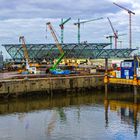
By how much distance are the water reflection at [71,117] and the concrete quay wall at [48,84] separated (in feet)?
6.79

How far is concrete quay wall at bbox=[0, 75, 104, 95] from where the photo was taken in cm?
7375

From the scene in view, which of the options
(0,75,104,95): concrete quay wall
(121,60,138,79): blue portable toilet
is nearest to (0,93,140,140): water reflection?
(0,75,104,95): concrete quay wall

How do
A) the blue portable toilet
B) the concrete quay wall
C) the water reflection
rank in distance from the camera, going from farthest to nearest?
1. the concrete quay wall
2. the blue portable toilet
3. the water reflection

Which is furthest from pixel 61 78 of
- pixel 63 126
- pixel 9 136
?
pixel 9 136

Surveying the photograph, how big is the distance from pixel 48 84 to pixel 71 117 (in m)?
22.0

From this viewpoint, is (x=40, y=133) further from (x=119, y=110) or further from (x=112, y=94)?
(x=112, y=94)

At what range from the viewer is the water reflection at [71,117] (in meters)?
47.6

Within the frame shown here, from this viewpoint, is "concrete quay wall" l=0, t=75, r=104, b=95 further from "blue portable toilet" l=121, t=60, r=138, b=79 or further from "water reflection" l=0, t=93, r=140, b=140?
"blue portable toilet" l=121, t=60, r=138, b=79

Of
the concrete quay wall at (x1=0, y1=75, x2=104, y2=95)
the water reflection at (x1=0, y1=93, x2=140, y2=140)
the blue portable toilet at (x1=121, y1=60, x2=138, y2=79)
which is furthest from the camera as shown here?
the concrete quay wall at (x1=0, y1=75, x2=104, y2=95)

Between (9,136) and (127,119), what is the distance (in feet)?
55.0

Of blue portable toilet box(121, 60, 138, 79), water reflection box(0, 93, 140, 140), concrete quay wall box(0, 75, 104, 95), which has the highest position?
blue portable toilet box(121, 60, 138, 79)

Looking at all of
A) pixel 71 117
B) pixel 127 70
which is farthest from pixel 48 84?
pixel 71 117

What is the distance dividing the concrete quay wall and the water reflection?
207cm

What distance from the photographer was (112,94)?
81.1m
